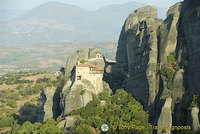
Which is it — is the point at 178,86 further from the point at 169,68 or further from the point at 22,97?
the point at 22,97

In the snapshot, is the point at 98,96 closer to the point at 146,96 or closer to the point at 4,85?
the point at 146,96

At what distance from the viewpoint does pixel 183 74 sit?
6556 cm

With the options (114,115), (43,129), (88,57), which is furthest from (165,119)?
(88,57)

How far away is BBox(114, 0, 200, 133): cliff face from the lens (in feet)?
200

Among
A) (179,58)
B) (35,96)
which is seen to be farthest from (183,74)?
(35,96)

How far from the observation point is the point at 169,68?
69.6 metres

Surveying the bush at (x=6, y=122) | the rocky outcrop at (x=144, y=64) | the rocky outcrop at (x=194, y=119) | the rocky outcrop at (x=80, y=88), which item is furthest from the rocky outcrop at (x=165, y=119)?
the bush at (x=6, y=122)

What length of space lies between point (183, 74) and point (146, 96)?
34.9ft

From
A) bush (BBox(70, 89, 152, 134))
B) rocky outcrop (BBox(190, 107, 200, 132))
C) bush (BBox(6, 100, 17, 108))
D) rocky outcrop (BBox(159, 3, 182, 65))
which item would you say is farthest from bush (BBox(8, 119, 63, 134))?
bush (BBox(6, 100, 17, 108))

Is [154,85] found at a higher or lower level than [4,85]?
higher

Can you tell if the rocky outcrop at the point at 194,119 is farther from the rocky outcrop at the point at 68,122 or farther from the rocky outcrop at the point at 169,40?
the rocky outcrop at the point at 68,122

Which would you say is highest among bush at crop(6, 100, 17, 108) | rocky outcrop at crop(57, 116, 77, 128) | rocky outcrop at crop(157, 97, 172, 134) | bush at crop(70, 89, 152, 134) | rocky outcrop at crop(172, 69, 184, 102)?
rocky outcrop at crop(172, 69, 184, 102)

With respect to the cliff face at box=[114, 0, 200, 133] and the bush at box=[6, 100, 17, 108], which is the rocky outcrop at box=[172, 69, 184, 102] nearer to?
the cliff face at box=[114, 0, 200, 133]

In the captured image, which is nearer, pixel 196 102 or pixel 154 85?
pixel 196 102
